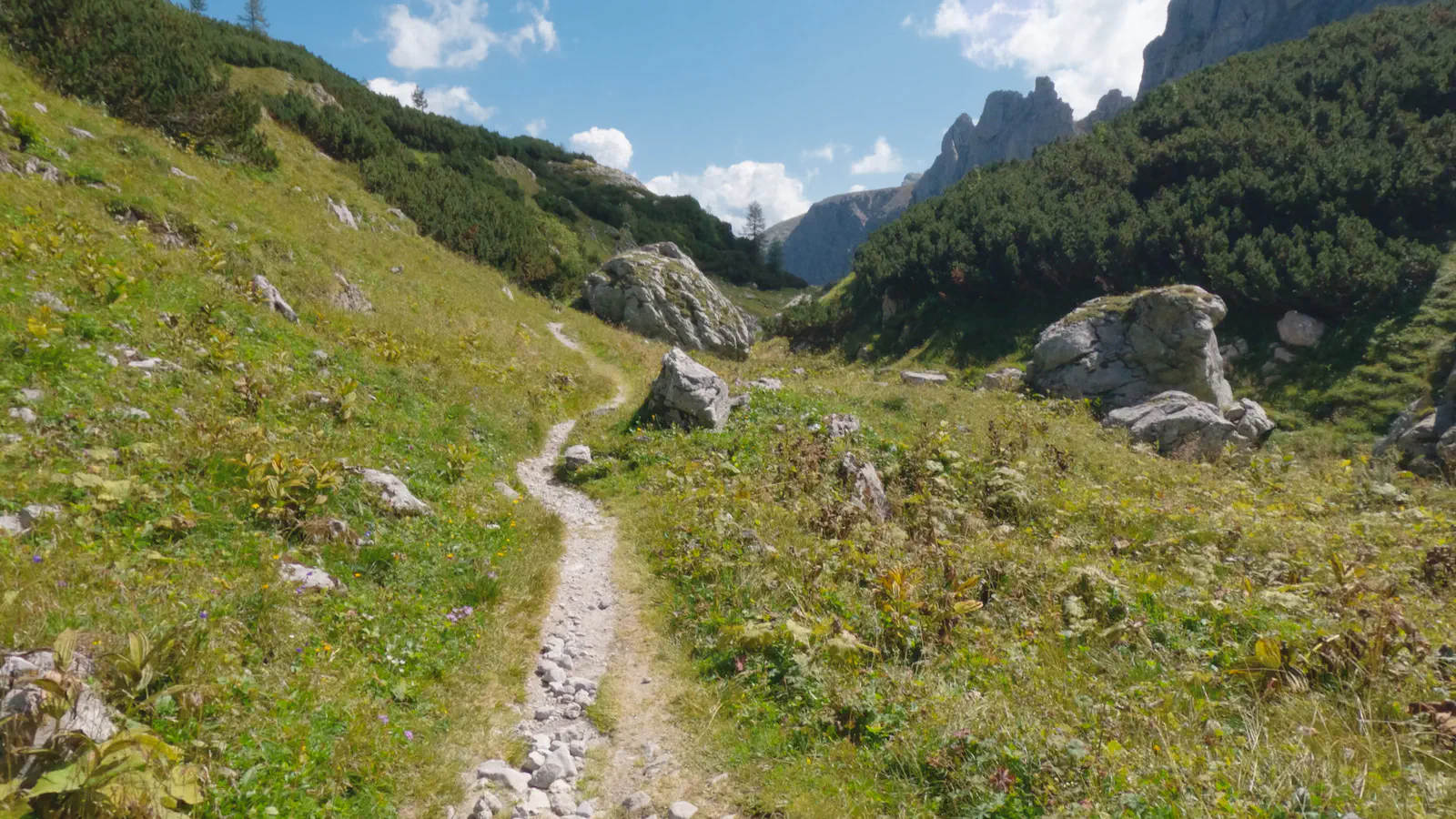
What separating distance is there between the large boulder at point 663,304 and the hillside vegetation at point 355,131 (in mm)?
2669

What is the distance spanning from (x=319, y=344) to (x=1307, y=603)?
15688 millimetres

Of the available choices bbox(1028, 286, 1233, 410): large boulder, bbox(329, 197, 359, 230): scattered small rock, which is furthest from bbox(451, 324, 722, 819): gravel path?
bbox(1028, 286, 1233, 410): large boulder

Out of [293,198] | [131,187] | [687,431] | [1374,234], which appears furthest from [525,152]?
[1374,234]

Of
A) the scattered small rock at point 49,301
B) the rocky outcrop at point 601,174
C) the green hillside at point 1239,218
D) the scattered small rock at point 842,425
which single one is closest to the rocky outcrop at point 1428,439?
the green hillside at point 1239,218

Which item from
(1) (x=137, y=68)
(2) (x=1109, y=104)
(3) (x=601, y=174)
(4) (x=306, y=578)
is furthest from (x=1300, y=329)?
(2) (x=1109, y=104)

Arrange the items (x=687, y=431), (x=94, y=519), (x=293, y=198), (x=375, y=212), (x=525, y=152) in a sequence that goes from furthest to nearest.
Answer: (x=525, y=152) < (x=375, y=212) < (x=293, y=198) < (x=687, y=431) < (x=94, y=519)

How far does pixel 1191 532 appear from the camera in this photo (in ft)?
30.0

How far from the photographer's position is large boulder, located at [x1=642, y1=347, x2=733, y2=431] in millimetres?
15031

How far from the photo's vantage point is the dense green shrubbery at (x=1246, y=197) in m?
24.9

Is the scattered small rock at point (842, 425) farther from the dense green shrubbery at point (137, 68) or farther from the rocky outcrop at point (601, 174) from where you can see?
the rocky outcrop at point (601, 174)

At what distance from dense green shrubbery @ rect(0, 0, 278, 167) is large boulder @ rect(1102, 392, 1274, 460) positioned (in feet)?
98.4

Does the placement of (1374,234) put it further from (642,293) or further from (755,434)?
(642,293)

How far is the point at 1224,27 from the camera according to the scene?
4222 inches

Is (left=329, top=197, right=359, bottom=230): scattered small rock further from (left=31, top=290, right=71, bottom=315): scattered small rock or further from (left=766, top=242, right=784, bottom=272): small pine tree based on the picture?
(left=766, top=242, right=784, bottom=272): small pine tree
